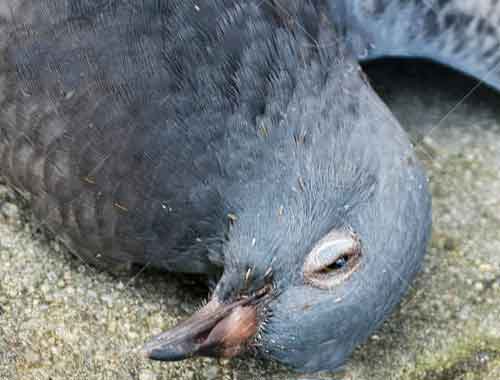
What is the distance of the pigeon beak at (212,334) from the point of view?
2.54m

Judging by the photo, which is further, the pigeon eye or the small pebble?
the small pebble

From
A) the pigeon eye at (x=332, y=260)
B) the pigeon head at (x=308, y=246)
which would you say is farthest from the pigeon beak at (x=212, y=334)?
the pigeon eye at (x=332, y=260)

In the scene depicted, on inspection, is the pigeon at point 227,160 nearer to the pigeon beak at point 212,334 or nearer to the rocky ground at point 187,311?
the pigeon beak at point 212,334

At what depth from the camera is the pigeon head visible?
8.59 ft

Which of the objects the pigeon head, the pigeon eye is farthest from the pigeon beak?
the pigeon eye

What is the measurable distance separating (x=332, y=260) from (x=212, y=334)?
399 mm

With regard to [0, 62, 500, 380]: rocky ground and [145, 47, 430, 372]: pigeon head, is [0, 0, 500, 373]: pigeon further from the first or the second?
[0, 62, 500, 380]: rocky ground

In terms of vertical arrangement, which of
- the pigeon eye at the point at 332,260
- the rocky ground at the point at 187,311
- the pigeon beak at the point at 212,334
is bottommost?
the rocky ground at the point at 187,311

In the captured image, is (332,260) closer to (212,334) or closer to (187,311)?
(212,334)

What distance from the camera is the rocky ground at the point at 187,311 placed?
9.05ft

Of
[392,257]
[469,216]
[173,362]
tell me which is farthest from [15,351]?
[469,216]

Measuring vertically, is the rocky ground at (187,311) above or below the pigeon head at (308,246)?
below

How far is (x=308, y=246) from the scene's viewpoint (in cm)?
264

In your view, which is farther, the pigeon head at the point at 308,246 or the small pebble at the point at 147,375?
the small pebble at the point at 147,375
